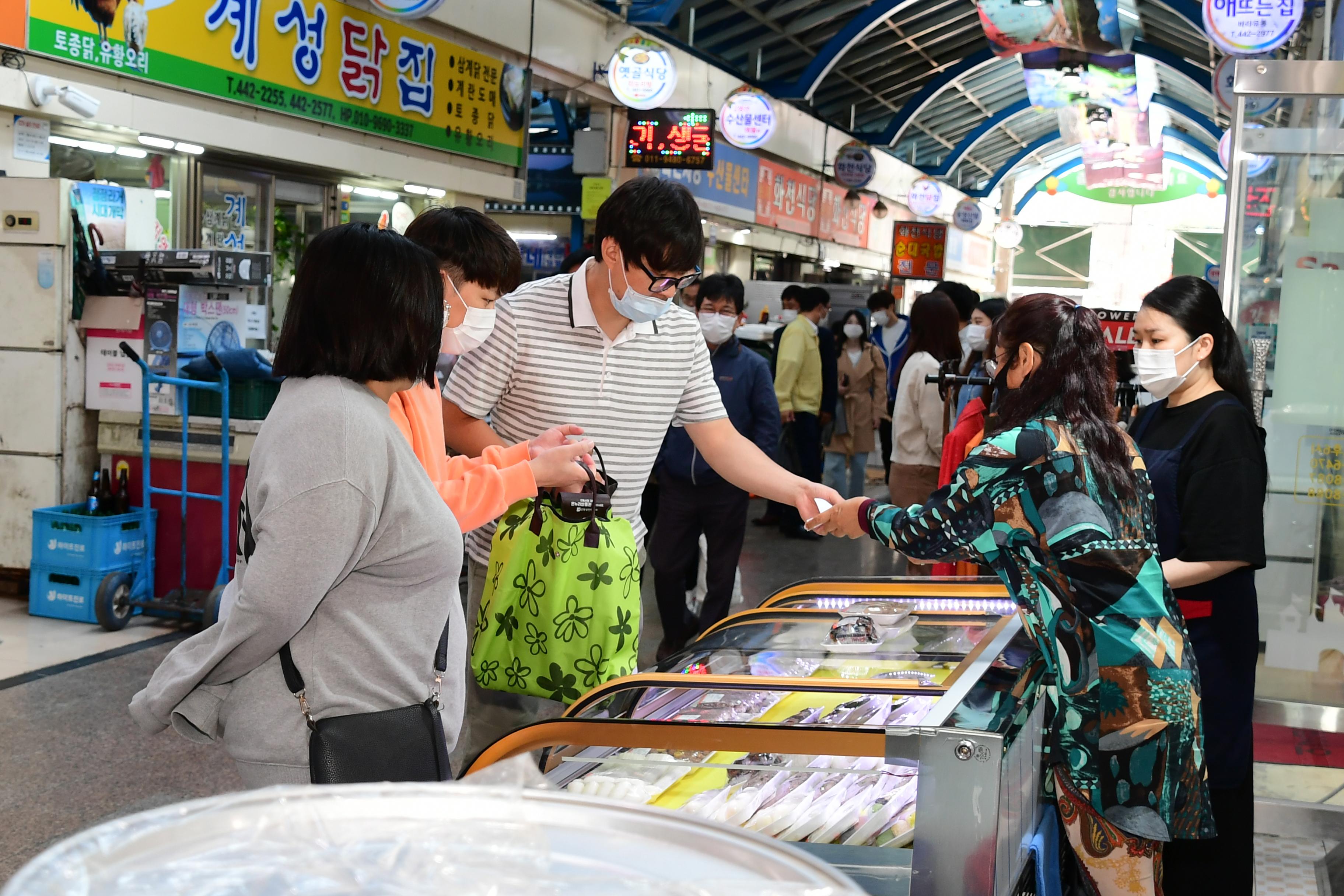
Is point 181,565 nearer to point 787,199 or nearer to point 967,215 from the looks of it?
point 787,199

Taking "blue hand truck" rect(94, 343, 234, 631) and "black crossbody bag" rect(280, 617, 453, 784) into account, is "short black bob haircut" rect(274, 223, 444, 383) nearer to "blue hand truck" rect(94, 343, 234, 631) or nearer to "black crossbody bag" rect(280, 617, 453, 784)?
"black crossbody bag" rect(280, 617, 453, 784)

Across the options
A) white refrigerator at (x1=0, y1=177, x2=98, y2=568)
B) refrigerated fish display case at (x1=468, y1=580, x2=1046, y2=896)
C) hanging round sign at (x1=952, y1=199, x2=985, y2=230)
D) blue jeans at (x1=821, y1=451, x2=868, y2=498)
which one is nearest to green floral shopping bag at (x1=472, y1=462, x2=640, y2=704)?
refrigerated fish display case at (x1=468, y1=580, x2=1046, y2=896)

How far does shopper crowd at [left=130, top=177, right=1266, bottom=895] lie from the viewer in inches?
65.8

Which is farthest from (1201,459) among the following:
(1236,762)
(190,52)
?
(190,52)

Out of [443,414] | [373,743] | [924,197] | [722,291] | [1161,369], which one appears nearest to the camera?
[373,743]

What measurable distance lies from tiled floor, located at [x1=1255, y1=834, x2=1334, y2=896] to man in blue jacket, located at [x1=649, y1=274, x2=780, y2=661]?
230cm

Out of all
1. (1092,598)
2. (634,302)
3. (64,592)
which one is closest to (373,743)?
(634,302)

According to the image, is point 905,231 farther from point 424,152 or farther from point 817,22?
point 424,152

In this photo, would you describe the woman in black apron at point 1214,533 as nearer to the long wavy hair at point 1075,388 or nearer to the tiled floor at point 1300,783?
the long wavy hair at point 1075,388

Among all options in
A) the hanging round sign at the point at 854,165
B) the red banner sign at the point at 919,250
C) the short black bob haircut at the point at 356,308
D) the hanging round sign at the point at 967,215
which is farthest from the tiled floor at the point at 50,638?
the hanging round sign at the point at 967,215

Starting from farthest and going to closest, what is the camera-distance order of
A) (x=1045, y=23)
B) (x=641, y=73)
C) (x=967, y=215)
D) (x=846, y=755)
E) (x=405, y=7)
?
1. (x=967, y=215)
2. (x=1045, y=23)
3. (x=641, y=73)
4. (x=405, y=7)
5. (x=846, y=755)

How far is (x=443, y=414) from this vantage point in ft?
8.09

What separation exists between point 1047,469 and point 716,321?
156 inches

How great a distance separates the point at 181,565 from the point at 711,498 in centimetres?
273
